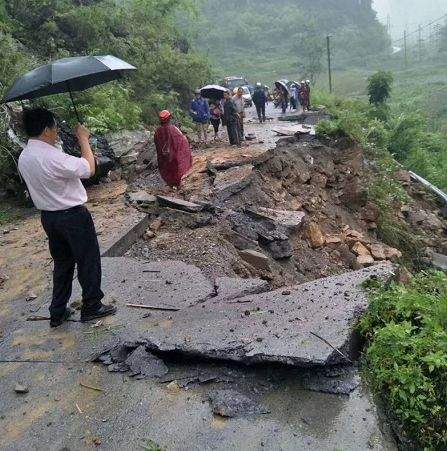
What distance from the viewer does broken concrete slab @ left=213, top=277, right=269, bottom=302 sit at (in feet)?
14.4

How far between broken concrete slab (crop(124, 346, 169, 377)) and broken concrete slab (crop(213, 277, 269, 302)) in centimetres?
104

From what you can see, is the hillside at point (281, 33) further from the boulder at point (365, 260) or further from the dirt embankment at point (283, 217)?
the boulder at point (365, 260)

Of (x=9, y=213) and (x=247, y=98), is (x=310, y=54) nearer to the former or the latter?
(x=247, y=98)

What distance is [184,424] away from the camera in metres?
2.79

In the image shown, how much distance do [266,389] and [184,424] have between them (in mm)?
555

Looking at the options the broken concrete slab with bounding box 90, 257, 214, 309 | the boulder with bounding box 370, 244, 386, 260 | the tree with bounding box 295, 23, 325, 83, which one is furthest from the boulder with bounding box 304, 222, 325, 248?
the tree with bounding box 295, 23, 325, 83

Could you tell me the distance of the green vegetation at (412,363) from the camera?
8.59ft

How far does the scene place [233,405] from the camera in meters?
2.87

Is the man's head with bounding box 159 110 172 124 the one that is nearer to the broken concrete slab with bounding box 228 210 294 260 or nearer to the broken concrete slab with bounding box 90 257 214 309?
the broken concrete slab with bounding box 228 210 294 260

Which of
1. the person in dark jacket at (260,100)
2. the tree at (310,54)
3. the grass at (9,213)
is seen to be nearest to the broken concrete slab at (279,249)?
the grass at (9,213)

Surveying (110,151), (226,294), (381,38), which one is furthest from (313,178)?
(381,38)

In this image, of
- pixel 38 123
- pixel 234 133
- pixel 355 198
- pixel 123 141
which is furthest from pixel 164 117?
pixel 355 198

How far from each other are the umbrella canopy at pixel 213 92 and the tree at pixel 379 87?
1093 centimetres

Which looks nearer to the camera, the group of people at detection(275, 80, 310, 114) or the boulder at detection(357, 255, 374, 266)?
the boulder at detection(357, 255, 374, 266)
